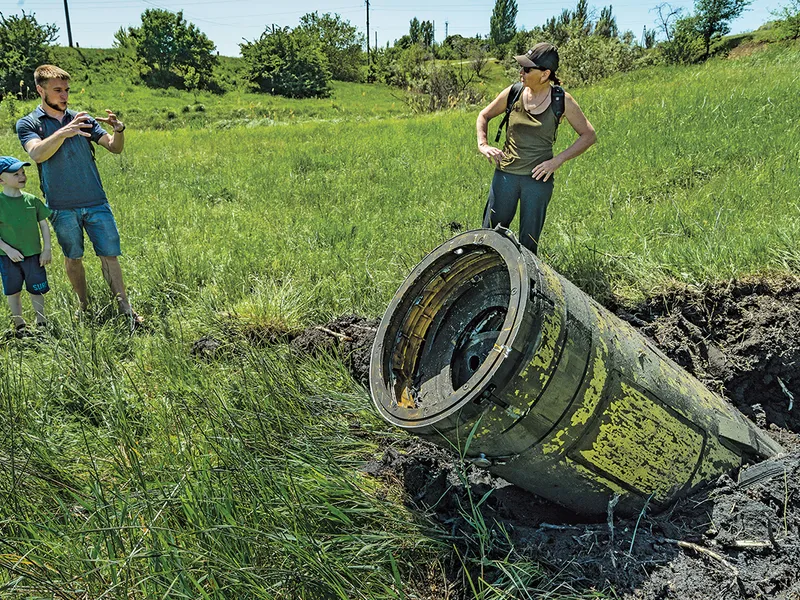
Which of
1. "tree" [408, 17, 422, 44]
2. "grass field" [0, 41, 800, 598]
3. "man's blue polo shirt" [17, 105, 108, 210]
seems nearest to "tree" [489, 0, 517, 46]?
"tree" [408, 17, 422, 44]

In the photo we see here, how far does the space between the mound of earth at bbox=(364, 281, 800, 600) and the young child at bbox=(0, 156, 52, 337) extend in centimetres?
331

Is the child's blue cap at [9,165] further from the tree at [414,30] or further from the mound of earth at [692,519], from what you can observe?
the tree at [414,30]

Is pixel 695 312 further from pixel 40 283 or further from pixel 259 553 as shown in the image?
pixel 40 283

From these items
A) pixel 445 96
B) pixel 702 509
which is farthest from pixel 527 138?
pixel 445 96

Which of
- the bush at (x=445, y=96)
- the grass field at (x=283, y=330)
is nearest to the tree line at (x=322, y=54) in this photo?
the bush at (x=445, y=96)

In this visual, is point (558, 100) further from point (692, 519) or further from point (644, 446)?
point (692, 519)

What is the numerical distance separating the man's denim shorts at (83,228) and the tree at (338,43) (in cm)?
5637

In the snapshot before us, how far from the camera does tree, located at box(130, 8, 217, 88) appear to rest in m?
44.8

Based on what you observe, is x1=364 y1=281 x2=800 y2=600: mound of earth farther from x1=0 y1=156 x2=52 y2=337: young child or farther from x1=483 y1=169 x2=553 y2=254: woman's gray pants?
x1=0 y1=156 x2=52 y2=337: young child

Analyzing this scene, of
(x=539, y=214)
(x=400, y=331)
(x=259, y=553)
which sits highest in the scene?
(x=539, y=214)

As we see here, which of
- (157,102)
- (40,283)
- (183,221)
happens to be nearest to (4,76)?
(157,102)

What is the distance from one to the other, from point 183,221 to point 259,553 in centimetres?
630

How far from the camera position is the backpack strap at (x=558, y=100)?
11.2ft

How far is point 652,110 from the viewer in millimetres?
8656
